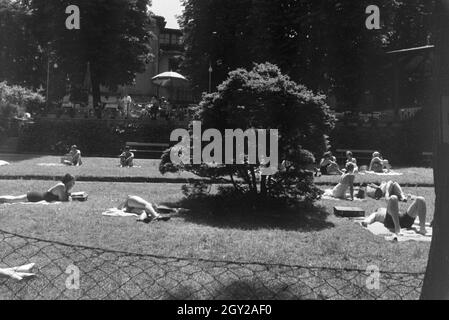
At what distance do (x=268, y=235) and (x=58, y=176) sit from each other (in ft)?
33.4

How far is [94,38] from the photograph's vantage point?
3250cm

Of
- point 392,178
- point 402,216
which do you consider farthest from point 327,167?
point 402,216

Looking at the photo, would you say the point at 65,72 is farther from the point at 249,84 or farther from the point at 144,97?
the point at 249,84

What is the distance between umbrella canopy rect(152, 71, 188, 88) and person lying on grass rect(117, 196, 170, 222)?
21.7 m

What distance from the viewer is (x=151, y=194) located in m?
14.6

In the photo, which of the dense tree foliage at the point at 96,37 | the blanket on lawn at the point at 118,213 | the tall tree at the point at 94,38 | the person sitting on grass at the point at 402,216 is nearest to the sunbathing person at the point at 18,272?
the blanket on lawn at the point at 118,213

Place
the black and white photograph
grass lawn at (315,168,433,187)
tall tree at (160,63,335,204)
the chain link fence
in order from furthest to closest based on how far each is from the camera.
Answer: grass lawn at (315,168,433,187) < tall tree at (160,63,335,204) < the black and white photograph < the chain link fence

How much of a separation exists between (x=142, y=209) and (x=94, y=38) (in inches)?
936

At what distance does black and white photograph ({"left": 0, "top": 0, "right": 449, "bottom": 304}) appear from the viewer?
19.7 feet

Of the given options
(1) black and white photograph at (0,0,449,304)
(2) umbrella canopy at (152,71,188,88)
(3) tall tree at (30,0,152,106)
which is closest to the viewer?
(1) black and white photograph at (0,0,449,304)

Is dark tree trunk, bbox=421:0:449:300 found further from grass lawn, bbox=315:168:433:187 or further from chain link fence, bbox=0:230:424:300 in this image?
grass lawn, bbox=315:168:433:187

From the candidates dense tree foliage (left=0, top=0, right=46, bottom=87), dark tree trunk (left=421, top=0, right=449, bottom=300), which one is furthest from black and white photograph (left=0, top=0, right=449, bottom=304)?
dense tree foliage (left=0, top=0, right=46, bottom=87)

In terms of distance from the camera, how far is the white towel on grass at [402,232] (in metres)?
9.28
